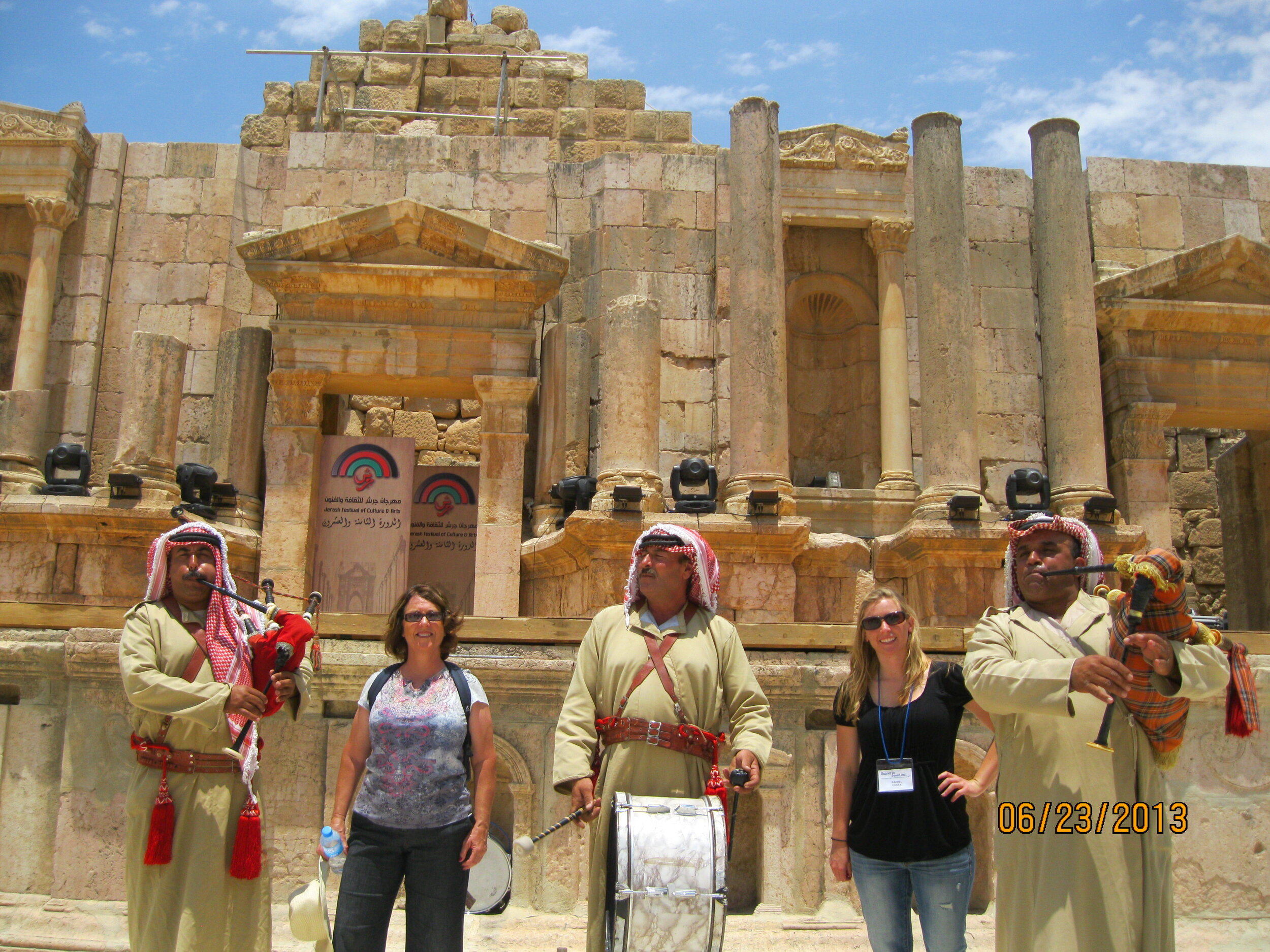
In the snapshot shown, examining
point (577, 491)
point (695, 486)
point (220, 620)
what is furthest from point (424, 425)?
point (220, 620)

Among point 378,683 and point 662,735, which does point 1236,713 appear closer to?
point 662,735

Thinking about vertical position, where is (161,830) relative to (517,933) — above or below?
above

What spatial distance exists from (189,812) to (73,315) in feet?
38.9

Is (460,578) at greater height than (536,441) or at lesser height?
lesser

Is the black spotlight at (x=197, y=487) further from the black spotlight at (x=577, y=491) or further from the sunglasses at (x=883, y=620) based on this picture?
the sunglasses at (x=883, y=620)

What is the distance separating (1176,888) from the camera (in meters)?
5.50

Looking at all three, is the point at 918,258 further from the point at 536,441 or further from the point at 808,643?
the point at 808,643

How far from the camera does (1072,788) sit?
3.68 meters

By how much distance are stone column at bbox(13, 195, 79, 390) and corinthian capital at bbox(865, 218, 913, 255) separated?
10480 millimetres

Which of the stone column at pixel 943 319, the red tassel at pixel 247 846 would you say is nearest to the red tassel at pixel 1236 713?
the red tassel at pixel 247 846

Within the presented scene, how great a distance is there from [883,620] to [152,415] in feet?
34.2

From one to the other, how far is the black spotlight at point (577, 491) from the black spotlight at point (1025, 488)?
15.6ft

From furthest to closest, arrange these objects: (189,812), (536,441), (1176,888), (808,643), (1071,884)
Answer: (536,441) → (808,643) → (1176,888) → (189,812) → (1071,884)

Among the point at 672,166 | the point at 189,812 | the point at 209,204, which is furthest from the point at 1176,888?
the point at 209,204
